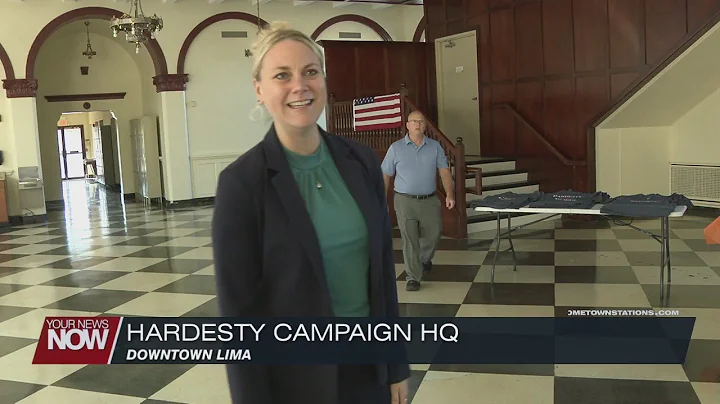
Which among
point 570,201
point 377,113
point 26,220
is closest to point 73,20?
point 26,220

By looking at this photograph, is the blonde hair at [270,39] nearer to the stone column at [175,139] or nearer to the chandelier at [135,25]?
the chandelier at [135,25]

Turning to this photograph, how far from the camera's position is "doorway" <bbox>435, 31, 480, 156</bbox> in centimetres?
1178

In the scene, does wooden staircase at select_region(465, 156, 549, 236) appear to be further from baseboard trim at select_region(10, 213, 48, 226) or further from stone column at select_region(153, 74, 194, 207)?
Answer: baseboard trim at select_region(10, 213, 48, 226)

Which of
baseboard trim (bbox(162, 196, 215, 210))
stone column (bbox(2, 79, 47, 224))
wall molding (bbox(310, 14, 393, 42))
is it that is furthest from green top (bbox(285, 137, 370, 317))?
wall molding (bbox(310, 14, 393, 42))

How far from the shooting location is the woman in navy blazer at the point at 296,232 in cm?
153

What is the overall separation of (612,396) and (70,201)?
16.1 metres

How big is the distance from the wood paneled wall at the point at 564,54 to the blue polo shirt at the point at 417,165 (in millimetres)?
4251

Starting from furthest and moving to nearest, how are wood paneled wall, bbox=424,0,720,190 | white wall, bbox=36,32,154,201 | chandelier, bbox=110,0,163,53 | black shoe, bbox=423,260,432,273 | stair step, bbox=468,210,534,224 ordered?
1. white wall, bbox=36,32,154,201
2. stair step, bbox=468,210,534,224
3. wood paneled wall, bbox=424,0,720,190
4. chandelier, bbox=110,0,163,53
5. black shoe, bbox=423,260,432,273

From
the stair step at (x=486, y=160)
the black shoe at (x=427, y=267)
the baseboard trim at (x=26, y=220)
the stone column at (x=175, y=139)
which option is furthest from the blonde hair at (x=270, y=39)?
the stone column at (x=175, y=139)

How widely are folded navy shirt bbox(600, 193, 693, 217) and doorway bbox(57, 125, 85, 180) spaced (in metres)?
27.3

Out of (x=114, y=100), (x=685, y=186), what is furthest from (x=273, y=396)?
(x=114, y=100)

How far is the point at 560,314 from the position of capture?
16.2 ft

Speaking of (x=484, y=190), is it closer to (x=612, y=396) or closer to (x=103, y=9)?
(x=612, y=396)

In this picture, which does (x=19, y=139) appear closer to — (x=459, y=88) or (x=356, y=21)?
(x=356, y=21)
